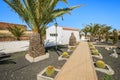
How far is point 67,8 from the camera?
50.0 ft

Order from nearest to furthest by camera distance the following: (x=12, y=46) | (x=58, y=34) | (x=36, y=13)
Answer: (x=36, y=13), (x=12, y=46), (x=58, y=34)

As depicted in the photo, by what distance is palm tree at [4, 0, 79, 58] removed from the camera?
45.6ft

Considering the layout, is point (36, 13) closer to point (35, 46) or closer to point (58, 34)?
point (35, 46)

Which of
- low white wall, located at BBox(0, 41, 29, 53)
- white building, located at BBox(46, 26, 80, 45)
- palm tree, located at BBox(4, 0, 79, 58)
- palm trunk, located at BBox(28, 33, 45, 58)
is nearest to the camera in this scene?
palm tree, located at BBox(4, 0, 79, 58)

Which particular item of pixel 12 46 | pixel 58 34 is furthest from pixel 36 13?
pixel 58 34

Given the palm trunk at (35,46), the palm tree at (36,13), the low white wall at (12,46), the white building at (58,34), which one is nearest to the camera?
the palm tree at (36,13)

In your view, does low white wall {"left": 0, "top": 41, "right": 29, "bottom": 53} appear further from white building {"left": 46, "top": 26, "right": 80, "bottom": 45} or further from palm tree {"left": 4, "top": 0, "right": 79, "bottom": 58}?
white building {"left": 46, "top": 26, "right": 80, "bottom": 45}

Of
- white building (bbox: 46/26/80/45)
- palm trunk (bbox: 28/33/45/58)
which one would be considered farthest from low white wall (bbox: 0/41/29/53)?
white building (bbox: 46/26/80/45)

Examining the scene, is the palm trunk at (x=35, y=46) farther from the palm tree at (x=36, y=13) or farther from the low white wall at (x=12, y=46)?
the low white wall at (x=12, y=46)

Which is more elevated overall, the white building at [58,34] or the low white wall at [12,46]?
the white building at [58,34]

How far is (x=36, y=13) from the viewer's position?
576 inches

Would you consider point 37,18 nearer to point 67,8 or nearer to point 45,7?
point 45,7

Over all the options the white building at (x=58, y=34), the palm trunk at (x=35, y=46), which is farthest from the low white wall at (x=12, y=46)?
the white building at (x=58, y=34)

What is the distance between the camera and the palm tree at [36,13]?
45.6ft
